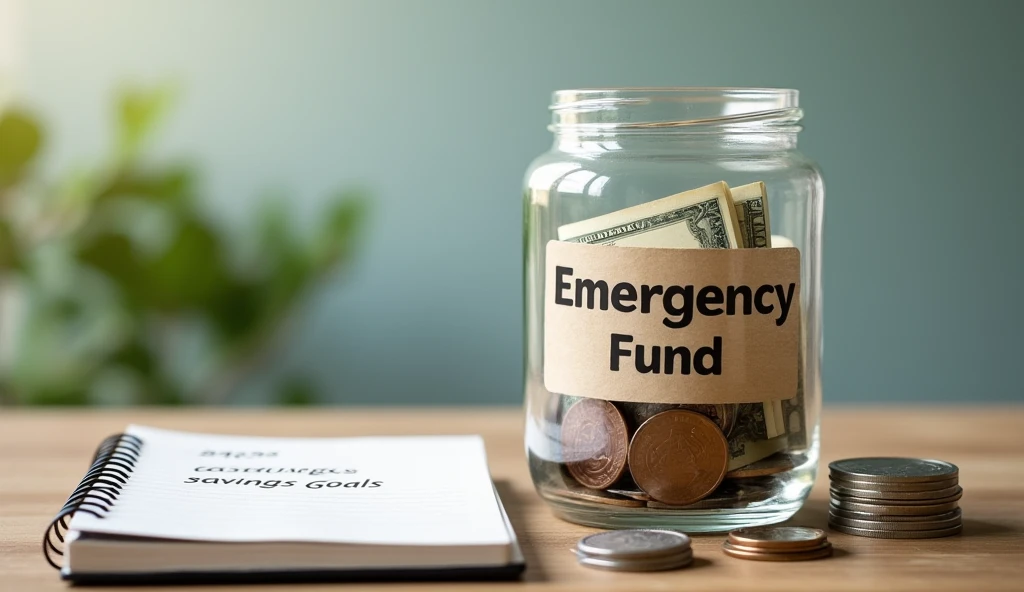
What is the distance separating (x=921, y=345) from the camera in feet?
8.30

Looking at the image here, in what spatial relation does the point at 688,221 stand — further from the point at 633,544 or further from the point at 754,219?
the point at 633,544

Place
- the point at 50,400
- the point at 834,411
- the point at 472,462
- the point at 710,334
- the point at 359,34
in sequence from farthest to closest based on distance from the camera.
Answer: the point at 359,34, the point at 50,400, the point at 834,411, the point at 472,462, the point at 710,334

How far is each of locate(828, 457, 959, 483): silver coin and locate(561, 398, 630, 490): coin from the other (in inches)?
5.5

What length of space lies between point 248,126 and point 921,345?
1.58 m

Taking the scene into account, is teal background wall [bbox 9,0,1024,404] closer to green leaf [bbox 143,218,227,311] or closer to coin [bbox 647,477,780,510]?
green leaf [bbox 143,218,227,311]

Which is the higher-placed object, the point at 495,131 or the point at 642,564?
the point at 495,131

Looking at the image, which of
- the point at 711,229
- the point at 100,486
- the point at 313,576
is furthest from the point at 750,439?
the point at 100,486

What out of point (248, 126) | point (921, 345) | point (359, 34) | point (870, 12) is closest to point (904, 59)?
point (870, 12)

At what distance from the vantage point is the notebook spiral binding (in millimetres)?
583

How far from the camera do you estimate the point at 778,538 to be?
1.99 ft

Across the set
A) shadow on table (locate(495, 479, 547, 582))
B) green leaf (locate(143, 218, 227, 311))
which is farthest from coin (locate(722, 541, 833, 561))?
green leaf (locate(143, 218, 227, 311))

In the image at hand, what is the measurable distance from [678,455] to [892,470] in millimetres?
147

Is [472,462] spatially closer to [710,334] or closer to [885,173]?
[710,334]

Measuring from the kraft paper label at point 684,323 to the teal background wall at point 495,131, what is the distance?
5.96 feet
